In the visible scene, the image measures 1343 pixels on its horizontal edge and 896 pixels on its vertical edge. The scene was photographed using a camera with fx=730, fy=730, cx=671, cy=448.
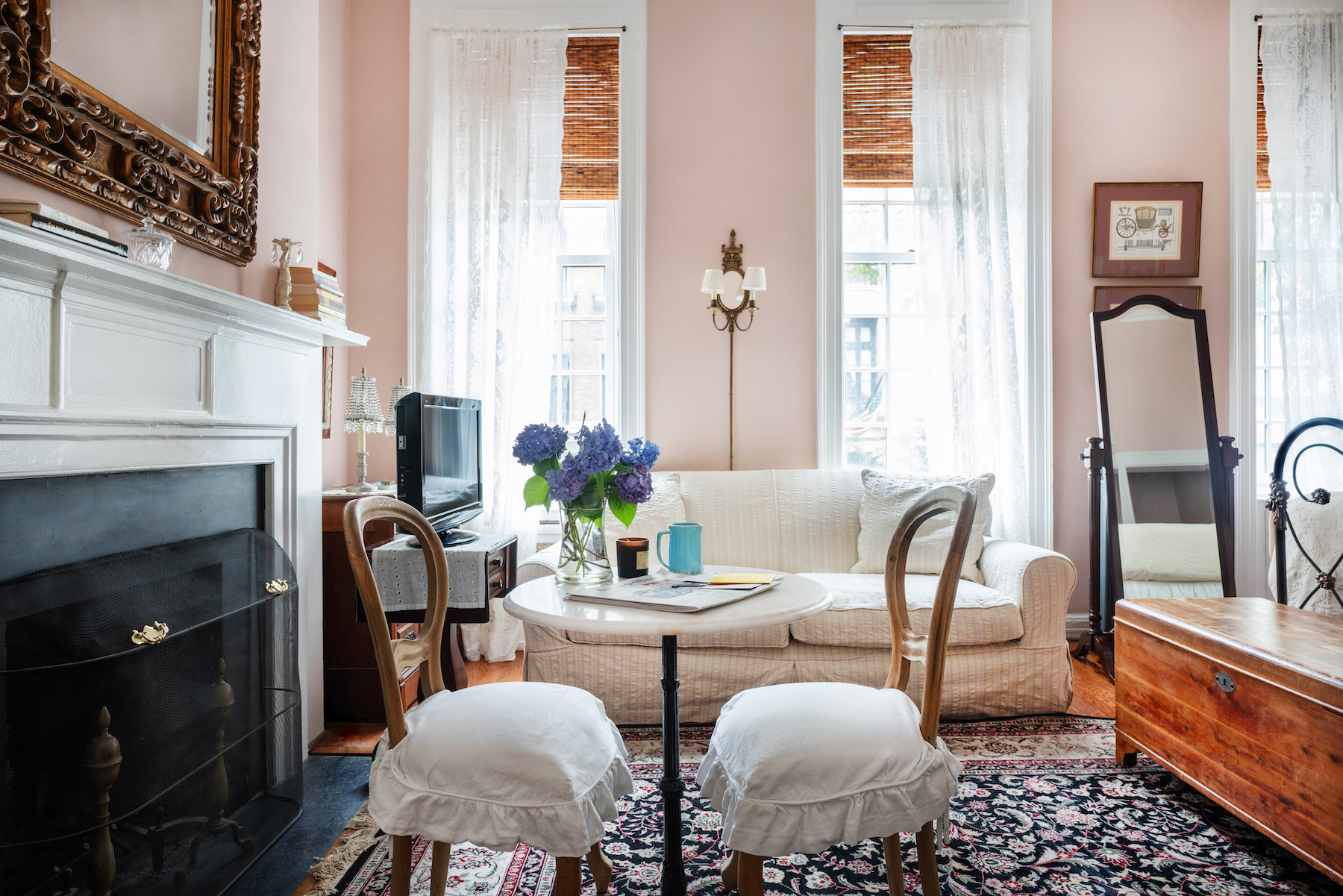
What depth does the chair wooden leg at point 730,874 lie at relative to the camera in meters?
1.52

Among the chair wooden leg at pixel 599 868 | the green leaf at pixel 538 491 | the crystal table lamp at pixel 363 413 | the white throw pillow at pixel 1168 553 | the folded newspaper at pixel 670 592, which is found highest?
the crystal table lamp at pixel 363 413

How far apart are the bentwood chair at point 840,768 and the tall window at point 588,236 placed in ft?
7.78

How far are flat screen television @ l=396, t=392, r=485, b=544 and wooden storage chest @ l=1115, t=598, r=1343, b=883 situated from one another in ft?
6.85

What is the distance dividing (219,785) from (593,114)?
10.3ft

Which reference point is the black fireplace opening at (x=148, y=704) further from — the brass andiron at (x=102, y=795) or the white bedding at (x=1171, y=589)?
the white bedding at (x=1171, y=589)

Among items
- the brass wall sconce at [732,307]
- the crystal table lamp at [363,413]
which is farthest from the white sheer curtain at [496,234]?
the brass wall sconce at [732,307]

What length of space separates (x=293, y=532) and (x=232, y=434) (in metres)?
0.41

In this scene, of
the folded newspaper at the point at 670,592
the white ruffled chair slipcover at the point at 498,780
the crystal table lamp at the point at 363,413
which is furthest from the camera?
the crystal table lamp at the point at 363,413

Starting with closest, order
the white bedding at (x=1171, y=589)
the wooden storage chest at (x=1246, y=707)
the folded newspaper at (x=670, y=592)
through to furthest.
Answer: the folded newspaper at (x=670, y=592)
the wooden storage chest at (x=1246, y=707)
the white bedding at (x=1171, y=589)

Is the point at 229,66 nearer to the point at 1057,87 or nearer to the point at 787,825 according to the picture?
the point at 787,825

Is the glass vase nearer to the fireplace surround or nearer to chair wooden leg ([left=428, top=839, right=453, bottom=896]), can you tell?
chair wooden leg ([left=428, top=839, right=453, bottom=896])

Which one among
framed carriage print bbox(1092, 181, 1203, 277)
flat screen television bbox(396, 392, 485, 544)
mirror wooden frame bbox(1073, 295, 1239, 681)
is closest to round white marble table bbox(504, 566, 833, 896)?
flat screen television bbox(396, 392, 485, 544)

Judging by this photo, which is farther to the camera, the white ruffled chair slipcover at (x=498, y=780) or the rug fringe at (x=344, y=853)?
the rug fringe at (x=344, y=853)

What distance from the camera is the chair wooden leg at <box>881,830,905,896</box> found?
4.20 feet
